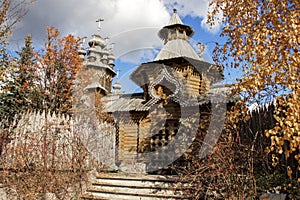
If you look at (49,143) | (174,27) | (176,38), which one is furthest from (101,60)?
(49,143)

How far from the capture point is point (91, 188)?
6902mm

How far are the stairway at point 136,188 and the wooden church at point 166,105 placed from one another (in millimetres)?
2120

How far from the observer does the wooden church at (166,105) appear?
10.0 m

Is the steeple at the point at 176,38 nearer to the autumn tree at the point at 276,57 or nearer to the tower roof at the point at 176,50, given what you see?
the tower roof at the point at 176,50

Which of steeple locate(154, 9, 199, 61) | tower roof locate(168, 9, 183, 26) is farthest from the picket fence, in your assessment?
tower roof locate(168, 9, 183, 26)

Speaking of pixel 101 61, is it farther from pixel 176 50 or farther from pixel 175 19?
pixel 176 50

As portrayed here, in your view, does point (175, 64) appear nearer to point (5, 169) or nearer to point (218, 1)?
point (218, 1)

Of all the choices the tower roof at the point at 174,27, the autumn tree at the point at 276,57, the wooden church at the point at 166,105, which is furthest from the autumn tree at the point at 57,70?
the autumn tree at the point at 276,57

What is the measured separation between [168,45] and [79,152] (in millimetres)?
10322

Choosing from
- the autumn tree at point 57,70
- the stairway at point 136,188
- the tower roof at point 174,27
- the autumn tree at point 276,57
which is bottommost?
the stairway at point 136,188

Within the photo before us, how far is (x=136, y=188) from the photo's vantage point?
6457mm

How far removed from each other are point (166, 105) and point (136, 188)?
6199 millimetres

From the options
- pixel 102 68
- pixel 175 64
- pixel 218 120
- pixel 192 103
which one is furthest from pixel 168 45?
pixel 102 68

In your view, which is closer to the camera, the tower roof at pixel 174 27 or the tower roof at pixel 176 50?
the tower roof at pixel 176 50
